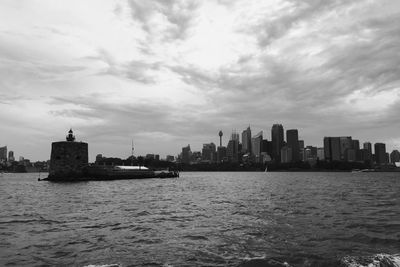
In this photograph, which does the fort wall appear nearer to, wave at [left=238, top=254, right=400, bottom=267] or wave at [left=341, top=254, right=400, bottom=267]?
wave at [left=238, top=254, right=400, bottom=267]

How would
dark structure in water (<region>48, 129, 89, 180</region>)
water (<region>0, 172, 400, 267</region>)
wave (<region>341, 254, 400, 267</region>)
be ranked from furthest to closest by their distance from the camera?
dark structure in water (<region>48, 129, 89, 180</region>) → water (<region>0, 172, 400, 267</region>) → wave (<region>341, 254, 400, 267</region>)

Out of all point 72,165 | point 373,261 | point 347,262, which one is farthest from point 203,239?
point 72,165

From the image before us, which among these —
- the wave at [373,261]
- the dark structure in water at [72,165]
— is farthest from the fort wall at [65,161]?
the wave at [373,261]

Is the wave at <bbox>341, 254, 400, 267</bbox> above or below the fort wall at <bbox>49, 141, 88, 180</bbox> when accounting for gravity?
below

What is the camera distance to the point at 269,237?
22656 mm

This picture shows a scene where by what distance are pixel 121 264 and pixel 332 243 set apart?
10910 millimetres

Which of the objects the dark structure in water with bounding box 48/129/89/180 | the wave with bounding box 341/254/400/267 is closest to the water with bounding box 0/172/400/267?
the wave with bounding box 341/254/400/267

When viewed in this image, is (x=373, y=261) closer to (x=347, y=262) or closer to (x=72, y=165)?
(x=347, y=262)

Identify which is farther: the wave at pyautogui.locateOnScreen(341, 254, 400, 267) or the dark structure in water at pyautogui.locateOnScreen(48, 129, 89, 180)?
the dark structure in water at pyautogui.locateOnScreen(48, 129, 89, 180)

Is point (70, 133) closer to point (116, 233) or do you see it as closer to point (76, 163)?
point (76, 163)

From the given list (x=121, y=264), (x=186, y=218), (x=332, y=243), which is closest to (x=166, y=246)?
(x=121, y=264)

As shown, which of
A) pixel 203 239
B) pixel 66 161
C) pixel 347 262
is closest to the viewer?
pixel 347 262

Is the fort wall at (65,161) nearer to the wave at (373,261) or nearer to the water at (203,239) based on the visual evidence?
the water at (203,239)

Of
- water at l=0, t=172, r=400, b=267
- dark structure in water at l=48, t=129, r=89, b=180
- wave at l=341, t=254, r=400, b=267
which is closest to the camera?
wave at l=341, t=254, r=400, b=267
